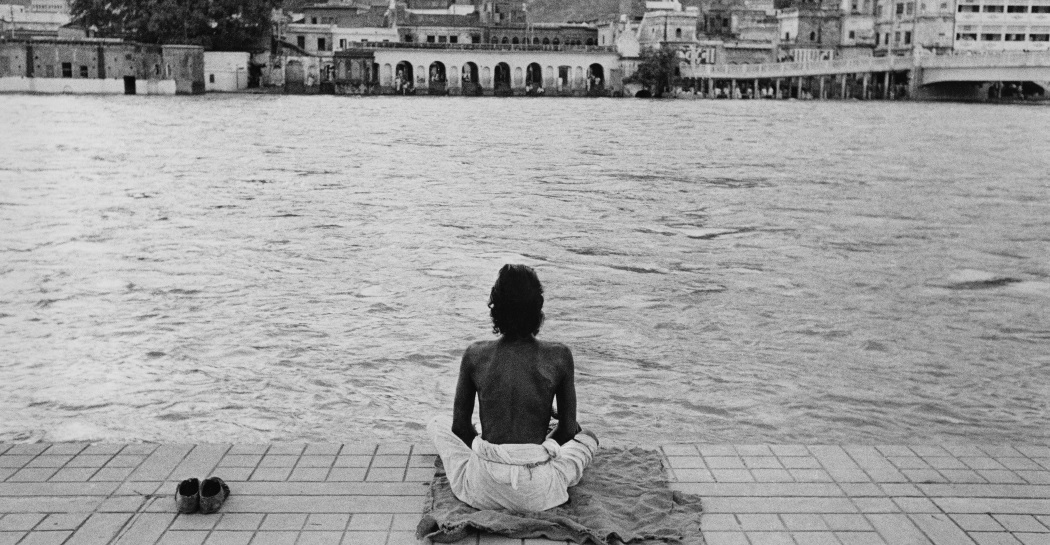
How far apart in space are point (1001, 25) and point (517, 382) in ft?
319

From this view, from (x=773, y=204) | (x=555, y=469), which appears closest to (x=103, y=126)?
(x=773, y=204)

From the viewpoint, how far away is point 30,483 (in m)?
4.92

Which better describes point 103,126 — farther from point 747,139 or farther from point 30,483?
point 30,483

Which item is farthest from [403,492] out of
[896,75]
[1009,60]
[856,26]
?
[856,26]

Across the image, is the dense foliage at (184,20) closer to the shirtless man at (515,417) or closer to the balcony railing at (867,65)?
the balcony railing at (867,65)

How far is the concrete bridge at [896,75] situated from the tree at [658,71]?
2.39m

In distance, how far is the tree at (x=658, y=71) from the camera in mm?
92250

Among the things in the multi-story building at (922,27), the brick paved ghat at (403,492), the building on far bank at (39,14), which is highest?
the building on far bank at (39,14)

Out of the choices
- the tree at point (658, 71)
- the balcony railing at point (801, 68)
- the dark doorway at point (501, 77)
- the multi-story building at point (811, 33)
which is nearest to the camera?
the balcony railing at point (801, 68)

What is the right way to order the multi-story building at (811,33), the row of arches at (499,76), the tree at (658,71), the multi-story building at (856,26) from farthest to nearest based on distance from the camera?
the multi-story building at (811,33), the multi-story building at (856,26), the row of arches at (499,76), the tree at (658,71)

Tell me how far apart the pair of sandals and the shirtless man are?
3.06ft

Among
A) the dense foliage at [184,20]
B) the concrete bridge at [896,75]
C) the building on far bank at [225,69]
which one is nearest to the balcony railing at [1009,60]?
the concrete bridge at [896,75]

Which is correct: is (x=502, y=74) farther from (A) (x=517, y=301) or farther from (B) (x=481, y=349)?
(A) (x=517, y=301)

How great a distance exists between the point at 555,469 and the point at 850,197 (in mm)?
16547
